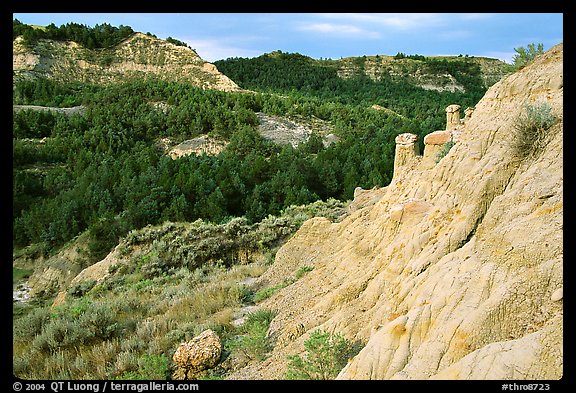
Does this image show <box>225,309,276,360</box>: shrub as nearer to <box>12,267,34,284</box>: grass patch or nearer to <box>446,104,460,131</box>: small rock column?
<box>446,104,460,131</box>: small rock column

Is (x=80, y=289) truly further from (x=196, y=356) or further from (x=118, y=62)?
(x=118, y=62)

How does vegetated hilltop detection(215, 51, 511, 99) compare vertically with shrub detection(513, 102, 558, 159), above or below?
above

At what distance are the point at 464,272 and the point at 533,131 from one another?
1.89 metres

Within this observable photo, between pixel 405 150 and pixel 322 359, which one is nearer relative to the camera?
pixel 322 359

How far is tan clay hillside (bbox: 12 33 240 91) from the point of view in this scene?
53.3 meters

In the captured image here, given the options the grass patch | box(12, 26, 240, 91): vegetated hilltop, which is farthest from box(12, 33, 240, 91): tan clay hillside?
the grass patch

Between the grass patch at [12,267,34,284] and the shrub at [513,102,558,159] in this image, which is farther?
the grass patch at [12,267,34,284]

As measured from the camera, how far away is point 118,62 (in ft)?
190

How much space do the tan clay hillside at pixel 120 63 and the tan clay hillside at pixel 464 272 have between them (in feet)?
161

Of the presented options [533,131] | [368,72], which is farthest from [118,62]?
[533,131]

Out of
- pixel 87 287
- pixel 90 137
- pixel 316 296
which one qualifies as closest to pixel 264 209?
pixel 87 287

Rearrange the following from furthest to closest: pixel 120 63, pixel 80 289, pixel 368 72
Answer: pixel 368 72 → pixel 120 63 → pixel 80 289

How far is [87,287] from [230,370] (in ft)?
27.6

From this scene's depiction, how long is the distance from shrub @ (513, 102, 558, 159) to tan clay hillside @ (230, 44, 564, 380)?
50 millimetres
